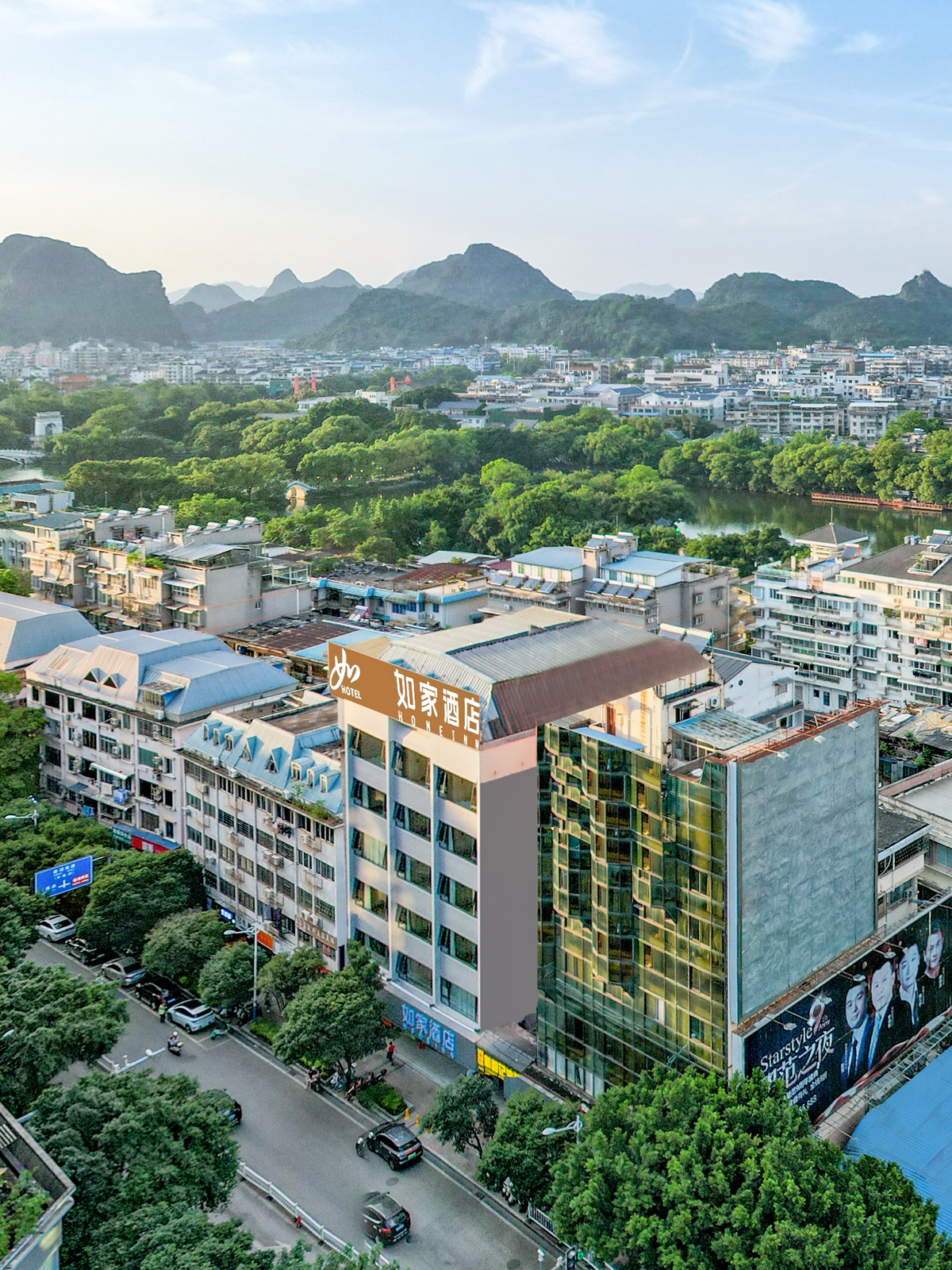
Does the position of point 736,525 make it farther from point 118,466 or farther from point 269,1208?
point 269,1208

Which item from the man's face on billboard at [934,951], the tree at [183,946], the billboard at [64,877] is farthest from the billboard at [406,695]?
the man's face on billboard at [934,951]

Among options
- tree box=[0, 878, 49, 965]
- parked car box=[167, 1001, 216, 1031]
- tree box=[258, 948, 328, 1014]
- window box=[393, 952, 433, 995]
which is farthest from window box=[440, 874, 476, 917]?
tree box=[0, 878, 49, 965]

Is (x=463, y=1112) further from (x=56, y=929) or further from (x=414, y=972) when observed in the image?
(x=56, y=929)

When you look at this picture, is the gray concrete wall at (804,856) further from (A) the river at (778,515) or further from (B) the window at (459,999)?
(A) the river at (778,515)

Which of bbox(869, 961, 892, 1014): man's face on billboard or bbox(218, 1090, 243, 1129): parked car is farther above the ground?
bbox(869, 961, 892, 1014): man's face on billboard

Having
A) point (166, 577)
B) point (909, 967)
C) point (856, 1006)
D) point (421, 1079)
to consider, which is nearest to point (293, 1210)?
point (421, 1079)

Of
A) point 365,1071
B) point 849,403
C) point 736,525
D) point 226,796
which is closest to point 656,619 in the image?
point 226,796

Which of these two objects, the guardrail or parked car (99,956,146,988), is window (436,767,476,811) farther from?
parked car (99,956,146,988)
